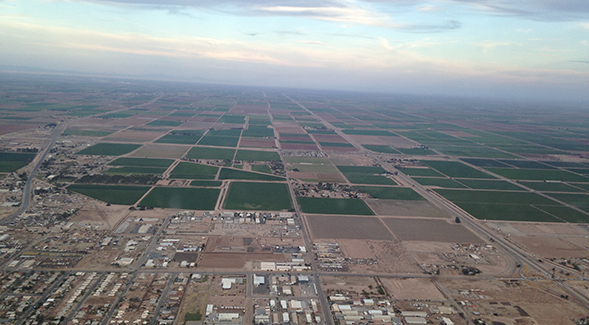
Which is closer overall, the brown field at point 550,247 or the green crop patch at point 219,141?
the brown field at point 550,247

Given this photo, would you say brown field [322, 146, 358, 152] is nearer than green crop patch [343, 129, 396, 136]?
Yes

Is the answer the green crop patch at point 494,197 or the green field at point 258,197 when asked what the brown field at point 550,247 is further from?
the green field at point 258,197

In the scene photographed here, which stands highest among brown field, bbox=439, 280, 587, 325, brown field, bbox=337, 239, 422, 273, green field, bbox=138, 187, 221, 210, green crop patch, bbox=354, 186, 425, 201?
green crop patch, bbox=354, 186, 425, 201

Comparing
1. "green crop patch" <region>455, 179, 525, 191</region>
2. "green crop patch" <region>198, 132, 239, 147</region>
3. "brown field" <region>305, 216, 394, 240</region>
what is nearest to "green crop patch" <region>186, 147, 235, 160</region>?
"green crop patch" <region>198, 132, 239, 147</region>

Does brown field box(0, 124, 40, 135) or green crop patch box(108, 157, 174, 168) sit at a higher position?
brown field box(0, 124, 40, 135)

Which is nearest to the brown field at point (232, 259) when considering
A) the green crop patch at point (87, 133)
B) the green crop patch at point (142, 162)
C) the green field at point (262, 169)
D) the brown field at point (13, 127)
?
the green field at point (262, 169)

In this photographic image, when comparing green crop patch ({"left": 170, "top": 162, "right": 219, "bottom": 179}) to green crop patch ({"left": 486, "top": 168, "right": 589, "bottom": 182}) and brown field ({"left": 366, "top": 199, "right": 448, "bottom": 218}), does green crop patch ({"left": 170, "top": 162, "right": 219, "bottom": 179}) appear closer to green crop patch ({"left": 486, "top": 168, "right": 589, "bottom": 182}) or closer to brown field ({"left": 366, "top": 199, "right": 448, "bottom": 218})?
brown field ({"left": 366, "top": 199, "right": 448, "bottom": 218})

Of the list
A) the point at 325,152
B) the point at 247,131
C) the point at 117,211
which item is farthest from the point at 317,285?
the point at 247,131
